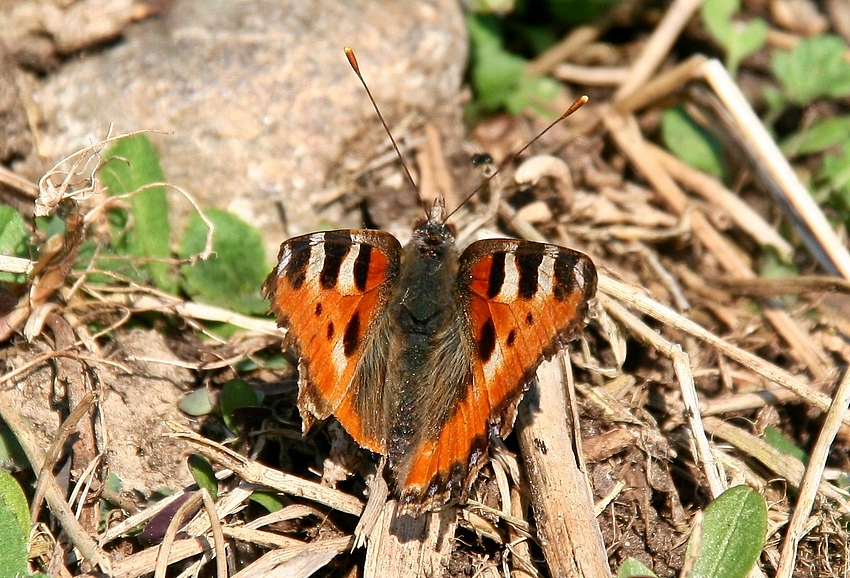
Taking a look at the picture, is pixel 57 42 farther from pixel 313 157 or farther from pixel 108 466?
pixel 108 466

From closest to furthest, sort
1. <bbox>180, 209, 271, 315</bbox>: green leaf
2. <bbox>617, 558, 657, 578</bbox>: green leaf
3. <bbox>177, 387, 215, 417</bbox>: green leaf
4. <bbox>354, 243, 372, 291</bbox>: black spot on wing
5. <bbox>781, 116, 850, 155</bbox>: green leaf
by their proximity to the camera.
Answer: <bbox>617, 558, 657, 578</bbox>: green leaf < <bbox>354, 243, 372, 291</bbox>: black spot on wing < <bbox>177, 387, 215, 417</bbox>: green leaf < <bbox>180, 209, 271, 315</bbox>: green leaf < <bbox>781, 116, 850, 155</bbox>: green leaf

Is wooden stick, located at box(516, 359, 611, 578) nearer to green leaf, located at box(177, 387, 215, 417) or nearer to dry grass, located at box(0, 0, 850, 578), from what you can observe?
dry grass, located at box(0, 0, 850, 578)

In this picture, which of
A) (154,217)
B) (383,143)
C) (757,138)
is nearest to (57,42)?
(154,217)

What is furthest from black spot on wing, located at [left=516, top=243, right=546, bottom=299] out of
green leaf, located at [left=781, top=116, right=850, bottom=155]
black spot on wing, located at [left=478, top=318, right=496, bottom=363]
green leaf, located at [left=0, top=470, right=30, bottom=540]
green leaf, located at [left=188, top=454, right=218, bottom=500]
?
green leaf, located at [left=781, top=116, right=850, bottom=155]

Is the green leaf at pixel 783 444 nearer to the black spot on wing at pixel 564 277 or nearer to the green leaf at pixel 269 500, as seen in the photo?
the black spot on wing at pixel 564 277

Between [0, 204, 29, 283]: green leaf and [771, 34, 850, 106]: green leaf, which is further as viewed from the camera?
[771, 34, 850, 106]: green leaf

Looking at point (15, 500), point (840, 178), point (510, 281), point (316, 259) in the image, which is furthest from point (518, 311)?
point (840, 178)

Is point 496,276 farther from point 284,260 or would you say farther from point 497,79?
point 497,79
